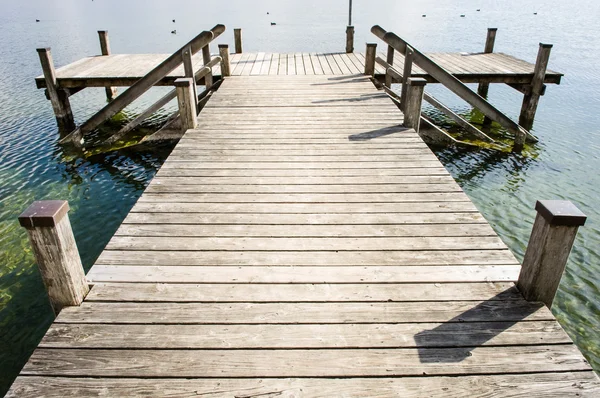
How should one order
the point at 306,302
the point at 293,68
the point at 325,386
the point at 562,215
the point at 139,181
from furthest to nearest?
the point at 293,68
the point at 139,181
the point at 306,302
the point at 562,215
the point at 325,386

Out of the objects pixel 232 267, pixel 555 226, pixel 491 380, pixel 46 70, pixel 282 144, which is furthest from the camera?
pixel 46 70

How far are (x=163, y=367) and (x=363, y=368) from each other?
131cm

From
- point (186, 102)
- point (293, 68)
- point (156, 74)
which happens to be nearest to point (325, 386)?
point (186, 102)

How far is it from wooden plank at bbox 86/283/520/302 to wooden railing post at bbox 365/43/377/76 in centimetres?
783

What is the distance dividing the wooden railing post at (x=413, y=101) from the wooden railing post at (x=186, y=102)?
371 cm

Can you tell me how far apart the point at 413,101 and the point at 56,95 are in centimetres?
937

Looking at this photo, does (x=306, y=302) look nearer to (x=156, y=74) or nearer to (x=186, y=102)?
(x=186, y=102)

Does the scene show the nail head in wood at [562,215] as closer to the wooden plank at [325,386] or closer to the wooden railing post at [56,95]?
the wooden plank at [325,386]

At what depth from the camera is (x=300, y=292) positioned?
3.23 m

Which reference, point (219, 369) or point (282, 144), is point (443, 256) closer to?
point (219, 369)

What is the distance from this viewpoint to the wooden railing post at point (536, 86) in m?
10.1

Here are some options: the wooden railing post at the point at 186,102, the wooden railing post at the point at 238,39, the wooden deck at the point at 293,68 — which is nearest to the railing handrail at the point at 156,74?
the wooden railing post at the point at 186,102

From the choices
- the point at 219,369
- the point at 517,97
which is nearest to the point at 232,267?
the point at 219,369

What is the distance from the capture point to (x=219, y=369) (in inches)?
102
